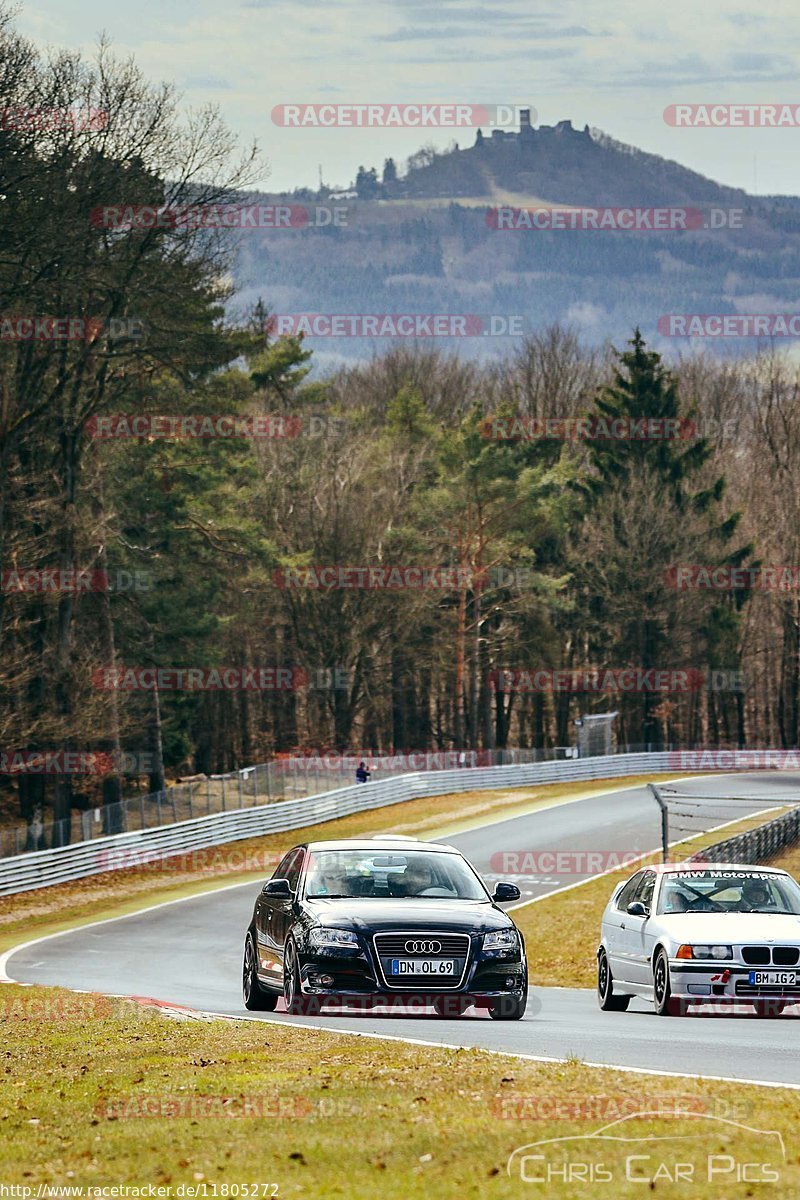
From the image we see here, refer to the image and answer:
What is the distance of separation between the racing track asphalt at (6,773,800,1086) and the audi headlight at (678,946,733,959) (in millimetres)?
606

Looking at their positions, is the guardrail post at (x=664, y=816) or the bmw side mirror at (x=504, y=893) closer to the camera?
the bmw side mirror at (x=504, y=893)

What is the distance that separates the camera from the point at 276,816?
5122 centimetres

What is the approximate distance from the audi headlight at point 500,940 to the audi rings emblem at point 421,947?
1.45ft

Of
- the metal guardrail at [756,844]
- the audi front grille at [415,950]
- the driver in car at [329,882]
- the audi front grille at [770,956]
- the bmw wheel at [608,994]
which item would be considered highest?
the driver in car at [329,882]

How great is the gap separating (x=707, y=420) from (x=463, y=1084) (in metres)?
99.9

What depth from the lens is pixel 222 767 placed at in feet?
283

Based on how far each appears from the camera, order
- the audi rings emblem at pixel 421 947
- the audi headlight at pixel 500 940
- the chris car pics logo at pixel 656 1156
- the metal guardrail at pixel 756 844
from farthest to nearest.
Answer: the metal guardrail at pixel 756 844
the audi headlight at pixel 500 940
the audi rings emblem at pixel 421 947
the chris car pics logo at pixel 656 1156

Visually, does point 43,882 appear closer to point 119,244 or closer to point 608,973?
point 119,244

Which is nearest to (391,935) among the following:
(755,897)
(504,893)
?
(504,893)

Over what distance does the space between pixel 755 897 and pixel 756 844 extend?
22.9 meters

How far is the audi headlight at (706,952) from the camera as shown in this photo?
15.8m

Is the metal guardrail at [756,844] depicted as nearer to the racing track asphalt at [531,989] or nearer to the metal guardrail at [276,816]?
the racing track asphalt at [531,989]

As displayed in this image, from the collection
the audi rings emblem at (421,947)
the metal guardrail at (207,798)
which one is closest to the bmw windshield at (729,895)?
the audi rings emblem at (421,947)

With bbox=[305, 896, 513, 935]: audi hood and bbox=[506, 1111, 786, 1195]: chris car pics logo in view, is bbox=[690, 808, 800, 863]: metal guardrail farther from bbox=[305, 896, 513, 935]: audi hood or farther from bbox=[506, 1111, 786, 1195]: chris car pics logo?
bbox=[506, 1111, 786, 1195]: chris car pics logo
